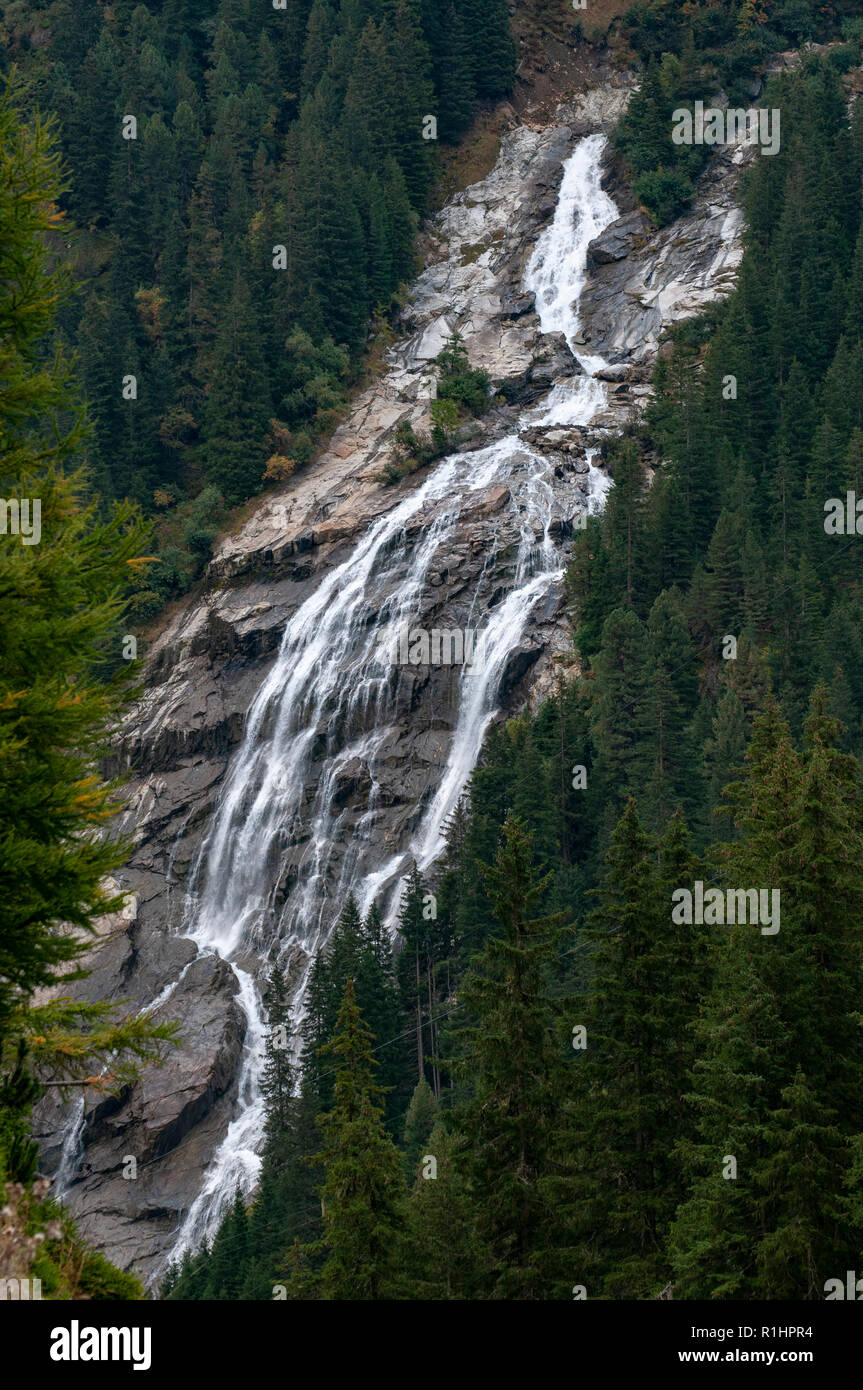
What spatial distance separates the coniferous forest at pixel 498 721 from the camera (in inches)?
554

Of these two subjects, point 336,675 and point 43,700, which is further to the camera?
point 336,675

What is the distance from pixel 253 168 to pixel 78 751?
10299 cm

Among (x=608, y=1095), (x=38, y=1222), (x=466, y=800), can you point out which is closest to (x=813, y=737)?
(x=608, y=1095)

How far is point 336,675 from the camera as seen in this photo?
69375mm

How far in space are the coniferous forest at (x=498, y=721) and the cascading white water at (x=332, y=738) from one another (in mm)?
2709

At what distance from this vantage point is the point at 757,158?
305 feet

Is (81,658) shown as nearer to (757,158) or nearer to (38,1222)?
(38,1222)

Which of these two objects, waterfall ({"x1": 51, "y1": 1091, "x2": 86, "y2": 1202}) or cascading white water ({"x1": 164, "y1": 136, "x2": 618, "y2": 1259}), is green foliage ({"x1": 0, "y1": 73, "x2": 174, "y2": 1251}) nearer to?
cascading white water ({"x1": 164, "y1": 136, "x2": 618, "y2": 1259})

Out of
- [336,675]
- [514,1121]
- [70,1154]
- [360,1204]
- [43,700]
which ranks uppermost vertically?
[336,675]

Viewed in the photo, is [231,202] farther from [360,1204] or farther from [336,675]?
[360,1204]

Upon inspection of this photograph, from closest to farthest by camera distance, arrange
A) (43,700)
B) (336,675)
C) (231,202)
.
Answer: (43,700), (336,675), (231,202)

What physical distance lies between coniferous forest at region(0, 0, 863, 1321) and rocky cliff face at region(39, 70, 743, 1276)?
2629 millimetres

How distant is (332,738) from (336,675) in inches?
140

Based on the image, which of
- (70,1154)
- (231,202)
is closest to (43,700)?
(70,1154)
